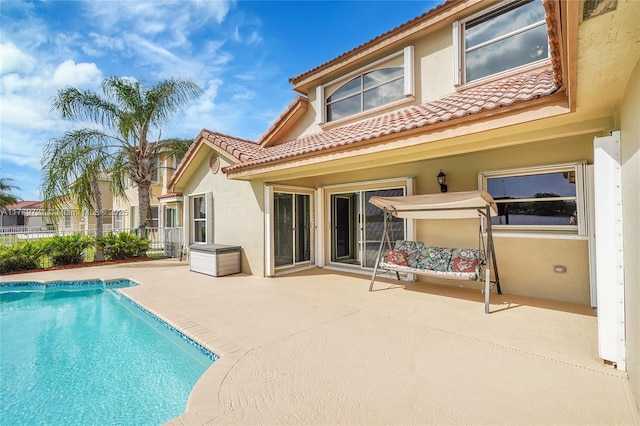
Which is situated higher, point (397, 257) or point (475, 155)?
point (475, 155)

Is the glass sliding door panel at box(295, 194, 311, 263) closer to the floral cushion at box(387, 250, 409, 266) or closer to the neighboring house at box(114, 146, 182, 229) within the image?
the floral cushion at box(387, 250, 409, 266)

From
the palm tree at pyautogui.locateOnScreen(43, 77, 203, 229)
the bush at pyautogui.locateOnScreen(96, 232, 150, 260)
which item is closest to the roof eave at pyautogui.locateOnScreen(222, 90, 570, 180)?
the palm tree at pyautogui.locateOnScreen(43, 77, 203, 229)

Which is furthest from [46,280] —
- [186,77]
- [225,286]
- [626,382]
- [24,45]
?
[626,382]

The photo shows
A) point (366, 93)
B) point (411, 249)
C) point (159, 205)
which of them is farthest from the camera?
point (159, 205)

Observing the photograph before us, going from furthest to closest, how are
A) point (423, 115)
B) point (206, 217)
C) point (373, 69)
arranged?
point (206, 217) < point (373, 69) < point (423, 115)

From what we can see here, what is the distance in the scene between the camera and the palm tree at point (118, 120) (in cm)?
1407

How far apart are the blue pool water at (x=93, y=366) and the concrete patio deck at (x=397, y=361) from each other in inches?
19.4

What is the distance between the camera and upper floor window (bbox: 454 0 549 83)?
7852mm

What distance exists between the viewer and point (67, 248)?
45.2 feet

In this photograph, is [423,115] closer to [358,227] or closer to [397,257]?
[397,257]

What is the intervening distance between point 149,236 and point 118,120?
6.52 m

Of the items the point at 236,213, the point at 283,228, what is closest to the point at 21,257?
the point at 236,213

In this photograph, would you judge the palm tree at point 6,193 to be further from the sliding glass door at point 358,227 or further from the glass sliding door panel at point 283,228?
the sliding glass door at point 358,227

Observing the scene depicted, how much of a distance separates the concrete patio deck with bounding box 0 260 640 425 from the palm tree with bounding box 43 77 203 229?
10478 mm
